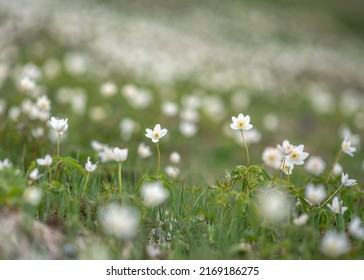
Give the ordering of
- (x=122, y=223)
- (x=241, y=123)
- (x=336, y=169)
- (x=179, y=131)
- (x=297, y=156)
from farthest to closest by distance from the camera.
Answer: (x=179, y=131) < (x=336, y=169) < (x=241, y=123) < (x=297, y=156) < (x=122, y=223)

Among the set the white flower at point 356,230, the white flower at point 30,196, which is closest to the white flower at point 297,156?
the white flower at point 356,230

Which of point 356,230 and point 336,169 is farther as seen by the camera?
point 336,169

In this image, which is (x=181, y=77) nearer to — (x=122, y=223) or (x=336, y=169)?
(x=336, y=169)

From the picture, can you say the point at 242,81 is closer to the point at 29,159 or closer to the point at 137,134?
the point at 137,134

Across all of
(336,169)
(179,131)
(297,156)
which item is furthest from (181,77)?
(297,156)

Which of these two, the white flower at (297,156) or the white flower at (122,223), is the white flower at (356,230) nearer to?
the white flower at (297,156)

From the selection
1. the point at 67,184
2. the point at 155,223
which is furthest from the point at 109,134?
the point at 155,223
